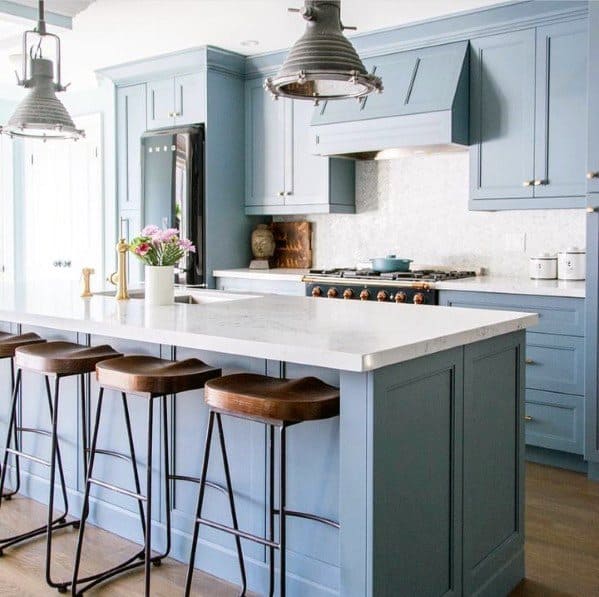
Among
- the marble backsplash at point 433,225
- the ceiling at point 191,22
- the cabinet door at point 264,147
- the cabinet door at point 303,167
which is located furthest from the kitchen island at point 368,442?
the cabinet door at point 264,147

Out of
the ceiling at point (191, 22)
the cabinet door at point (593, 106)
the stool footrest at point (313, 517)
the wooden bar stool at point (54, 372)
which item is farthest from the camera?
the ceiling at point (191, 22)

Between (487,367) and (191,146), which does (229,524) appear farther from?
(191,146)

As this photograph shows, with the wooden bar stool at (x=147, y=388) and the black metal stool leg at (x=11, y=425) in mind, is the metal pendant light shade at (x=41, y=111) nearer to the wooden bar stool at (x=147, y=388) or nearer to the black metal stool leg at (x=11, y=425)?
the black metal stool leg at (x=11, y=425)

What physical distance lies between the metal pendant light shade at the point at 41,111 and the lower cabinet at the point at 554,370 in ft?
7.76

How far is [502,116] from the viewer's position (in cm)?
436

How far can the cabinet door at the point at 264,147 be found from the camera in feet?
18.1

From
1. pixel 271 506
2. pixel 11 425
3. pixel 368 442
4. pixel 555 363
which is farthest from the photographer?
pixel 555 363

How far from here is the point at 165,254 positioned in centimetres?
321

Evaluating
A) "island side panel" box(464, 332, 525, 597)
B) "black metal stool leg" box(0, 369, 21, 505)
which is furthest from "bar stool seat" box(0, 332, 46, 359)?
"island side panel" box(464, 332, 525, 597)

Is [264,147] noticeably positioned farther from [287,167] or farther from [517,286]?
[517,286]

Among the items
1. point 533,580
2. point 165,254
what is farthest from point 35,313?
point 533,580

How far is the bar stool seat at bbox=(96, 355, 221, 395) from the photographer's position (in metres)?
2.42

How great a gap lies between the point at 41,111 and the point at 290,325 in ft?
5.60

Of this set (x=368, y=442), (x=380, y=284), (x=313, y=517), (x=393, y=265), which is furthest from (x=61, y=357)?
(x=393, y=265)
